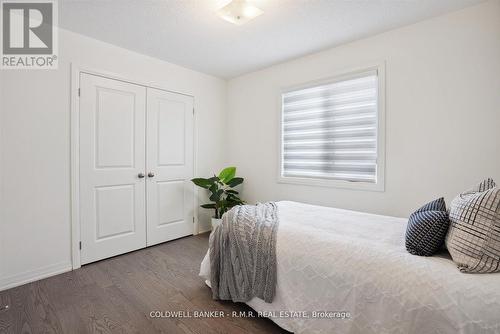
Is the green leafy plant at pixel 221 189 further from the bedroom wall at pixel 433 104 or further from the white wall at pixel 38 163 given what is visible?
the white wall at pixel 38 163

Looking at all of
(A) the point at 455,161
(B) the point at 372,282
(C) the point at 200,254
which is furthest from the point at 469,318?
(C) the point at 200,254

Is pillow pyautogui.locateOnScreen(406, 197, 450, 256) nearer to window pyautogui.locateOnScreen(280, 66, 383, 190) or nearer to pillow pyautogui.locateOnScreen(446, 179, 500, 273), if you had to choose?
pillow pyautogui.locateOnScreen(446, 179, 500, 273)

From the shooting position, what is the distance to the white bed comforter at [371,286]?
3.37ft

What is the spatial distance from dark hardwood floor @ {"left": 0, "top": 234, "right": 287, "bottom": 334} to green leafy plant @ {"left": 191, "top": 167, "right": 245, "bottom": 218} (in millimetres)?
967

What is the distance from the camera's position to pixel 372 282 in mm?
1241

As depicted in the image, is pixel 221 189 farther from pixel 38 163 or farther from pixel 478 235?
pixel 478 235

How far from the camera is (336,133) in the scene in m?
2.85

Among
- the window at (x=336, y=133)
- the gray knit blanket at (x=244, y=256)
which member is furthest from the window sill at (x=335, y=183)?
the gray knit blanket at (x=244, y=256)

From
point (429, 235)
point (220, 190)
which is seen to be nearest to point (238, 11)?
point (429, 235)

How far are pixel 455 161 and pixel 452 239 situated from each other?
1238mm

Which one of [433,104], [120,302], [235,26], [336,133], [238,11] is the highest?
[235,26]

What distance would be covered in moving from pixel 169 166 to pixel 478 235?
3.09 meters

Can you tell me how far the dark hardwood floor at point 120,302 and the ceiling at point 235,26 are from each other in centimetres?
244

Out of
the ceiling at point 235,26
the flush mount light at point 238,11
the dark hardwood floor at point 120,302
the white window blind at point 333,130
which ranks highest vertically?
the ceiling at point 235,26
